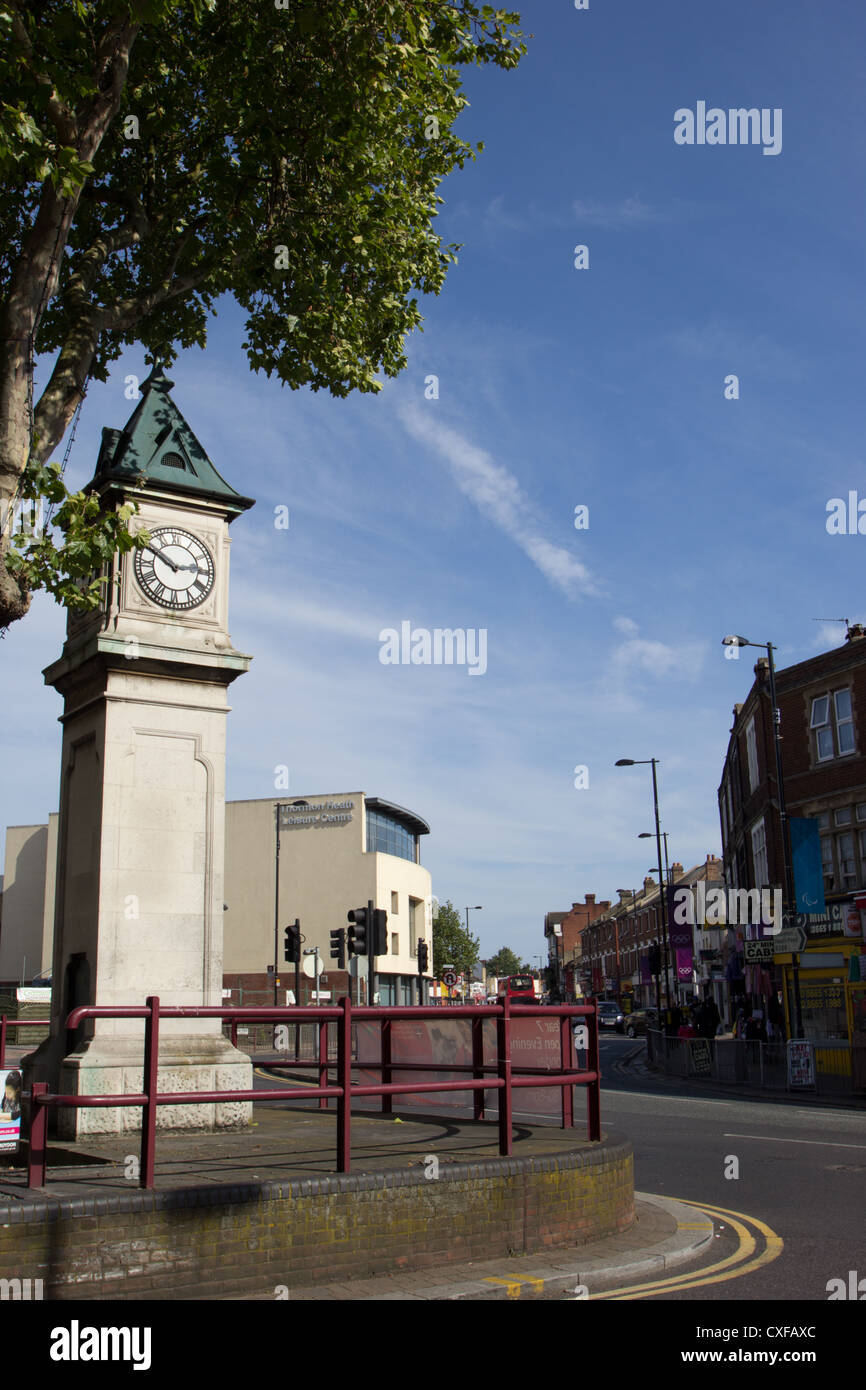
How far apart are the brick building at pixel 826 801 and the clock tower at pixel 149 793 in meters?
20.7

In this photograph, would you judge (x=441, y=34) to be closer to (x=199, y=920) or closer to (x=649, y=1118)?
(x=199, y=920)

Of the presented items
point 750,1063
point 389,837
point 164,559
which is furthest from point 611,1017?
point 164,559

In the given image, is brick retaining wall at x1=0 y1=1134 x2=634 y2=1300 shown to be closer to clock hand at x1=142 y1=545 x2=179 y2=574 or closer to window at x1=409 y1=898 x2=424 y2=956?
clock hand at x1=142 y1=545 x2=179 y2=574

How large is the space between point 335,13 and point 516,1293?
11019 millimetres

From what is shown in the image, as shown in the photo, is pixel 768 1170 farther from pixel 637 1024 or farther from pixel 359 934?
pixel 637 1024

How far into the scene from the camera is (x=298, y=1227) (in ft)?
20.9

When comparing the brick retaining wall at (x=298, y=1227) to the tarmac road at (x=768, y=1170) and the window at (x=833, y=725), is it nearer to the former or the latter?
the tarmac road at (x=768, y=1170)

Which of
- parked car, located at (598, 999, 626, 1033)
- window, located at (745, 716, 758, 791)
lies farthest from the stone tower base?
parked car, located at (598, 999, 626, 1033)

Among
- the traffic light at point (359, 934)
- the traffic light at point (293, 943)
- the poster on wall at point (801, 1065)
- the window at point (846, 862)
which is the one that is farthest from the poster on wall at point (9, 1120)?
the window at point (846, 862)

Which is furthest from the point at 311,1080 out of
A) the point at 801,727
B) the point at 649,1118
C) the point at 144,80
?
the point at 801,727

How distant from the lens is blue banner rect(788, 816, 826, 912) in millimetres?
34281

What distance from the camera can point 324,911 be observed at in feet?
214

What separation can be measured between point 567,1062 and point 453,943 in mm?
96819

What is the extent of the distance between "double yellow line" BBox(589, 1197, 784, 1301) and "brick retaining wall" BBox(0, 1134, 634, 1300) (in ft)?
2.65
